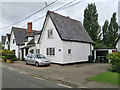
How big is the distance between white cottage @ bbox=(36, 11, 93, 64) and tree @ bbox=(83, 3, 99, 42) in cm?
1341

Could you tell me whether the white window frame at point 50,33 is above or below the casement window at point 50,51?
above

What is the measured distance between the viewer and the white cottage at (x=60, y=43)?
53.2 ft

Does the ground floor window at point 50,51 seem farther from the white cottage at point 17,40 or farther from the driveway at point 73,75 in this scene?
the white cottage at point 17,40

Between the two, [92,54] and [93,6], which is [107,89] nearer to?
[92,54]

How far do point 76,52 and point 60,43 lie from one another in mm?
3384

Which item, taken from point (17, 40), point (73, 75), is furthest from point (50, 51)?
point (17, 40)

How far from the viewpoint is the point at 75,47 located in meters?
17.9

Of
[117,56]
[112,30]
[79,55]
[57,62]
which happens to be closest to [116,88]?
[117,56]

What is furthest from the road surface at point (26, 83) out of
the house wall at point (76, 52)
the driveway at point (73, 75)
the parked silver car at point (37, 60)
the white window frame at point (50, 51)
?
the white window frame at point (50, 51)

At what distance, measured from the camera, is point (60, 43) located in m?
16.2

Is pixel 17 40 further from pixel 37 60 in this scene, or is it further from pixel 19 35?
Answer: pixel 37 60

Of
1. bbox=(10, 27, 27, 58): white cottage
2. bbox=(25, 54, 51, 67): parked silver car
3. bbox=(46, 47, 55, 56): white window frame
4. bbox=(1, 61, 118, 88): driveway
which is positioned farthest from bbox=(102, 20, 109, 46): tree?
bbox=(25, 54, 51, 67): parked silver car

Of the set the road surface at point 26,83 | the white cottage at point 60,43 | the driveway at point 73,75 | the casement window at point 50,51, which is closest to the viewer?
the road surface at point 26,83

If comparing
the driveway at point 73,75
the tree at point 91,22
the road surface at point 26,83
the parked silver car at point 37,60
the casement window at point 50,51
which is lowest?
the driveway at point 73,75
